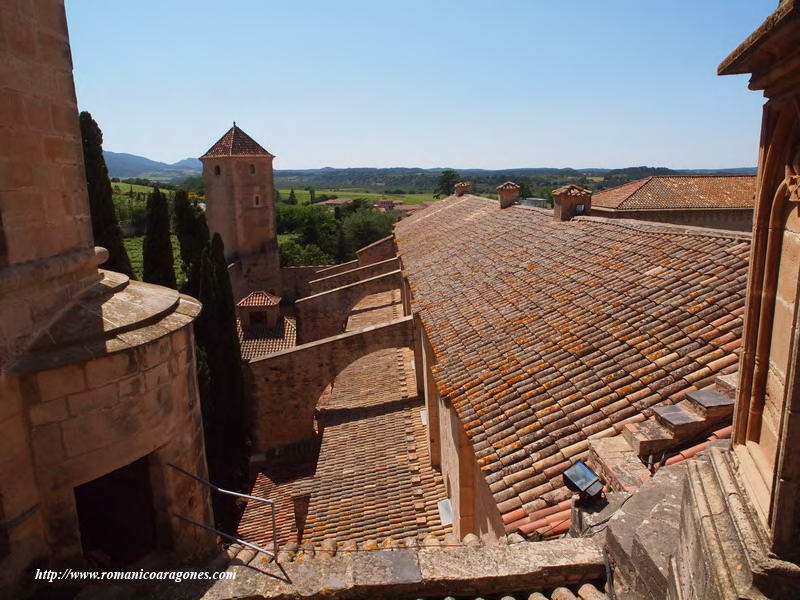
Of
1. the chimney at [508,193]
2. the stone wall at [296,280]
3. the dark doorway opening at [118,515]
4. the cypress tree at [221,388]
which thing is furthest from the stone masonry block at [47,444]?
the stone wall at [296,280]

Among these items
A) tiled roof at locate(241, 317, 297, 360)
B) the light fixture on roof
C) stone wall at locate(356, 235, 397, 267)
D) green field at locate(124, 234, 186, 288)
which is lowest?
tiled roof at locate(241, 317, 297, 360)

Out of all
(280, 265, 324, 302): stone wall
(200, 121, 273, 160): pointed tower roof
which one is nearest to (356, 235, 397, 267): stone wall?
(280, 265, 324, 302): stone wall

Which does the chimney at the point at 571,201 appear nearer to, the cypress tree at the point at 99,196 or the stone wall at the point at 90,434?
the cypress tree at the point at 99,196

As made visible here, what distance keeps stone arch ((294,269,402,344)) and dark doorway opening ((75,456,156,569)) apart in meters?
16.3

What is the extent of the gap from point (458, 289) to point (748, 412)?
26.0ft

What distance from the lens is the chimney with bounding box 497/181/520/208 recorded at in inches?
706

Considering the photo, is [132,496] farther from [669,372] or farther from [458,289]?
[458,289]

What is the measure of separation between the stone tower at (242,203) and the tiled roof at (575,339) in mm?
21236

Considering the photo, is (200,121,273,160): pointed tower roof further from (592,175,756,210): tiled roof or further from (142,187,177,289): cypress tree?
(592,175,756,210): tiled roof

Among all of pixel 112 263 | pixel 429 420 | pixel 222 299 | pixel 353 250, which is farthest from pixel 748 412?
pixel 353 250

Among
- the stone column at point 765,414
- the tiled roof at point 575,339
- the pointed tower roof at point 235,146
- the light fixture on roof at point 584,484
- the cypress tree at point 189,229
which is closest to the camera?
the stone column at point 765,414

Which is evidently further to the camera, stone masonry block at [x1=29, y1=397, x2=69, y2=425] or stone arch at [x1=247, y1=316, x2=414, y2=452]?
stone arch at [x1=247, y1=316, x2=414, y2=452]

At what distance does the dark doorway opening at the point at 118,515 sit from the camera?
4.19 m

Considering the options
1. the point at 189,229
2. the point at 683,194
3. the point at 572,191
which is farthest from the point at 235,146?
the point at 683,194
